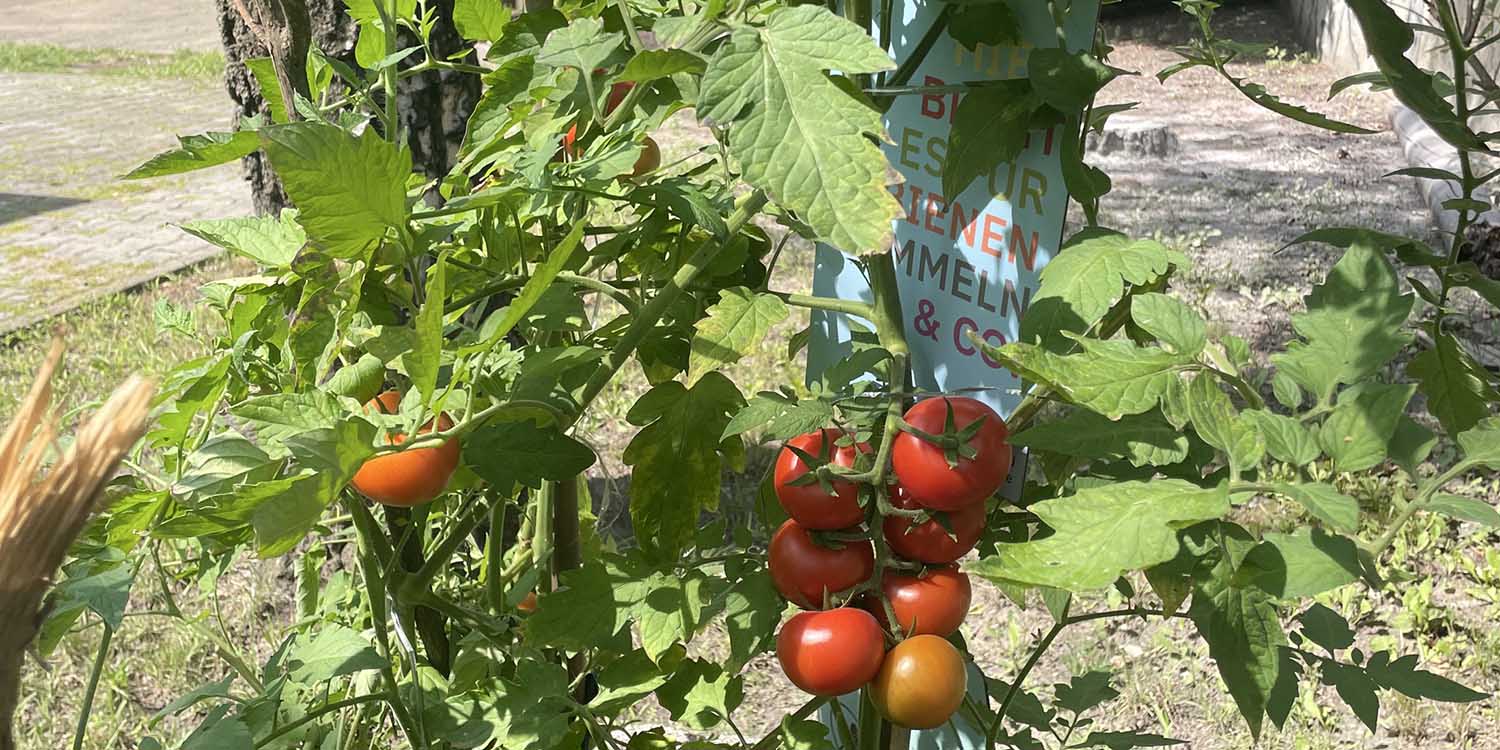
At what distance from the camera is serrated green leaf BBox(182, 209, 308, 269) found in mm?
1036

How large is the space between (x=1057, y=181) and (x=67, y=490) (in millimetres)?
740

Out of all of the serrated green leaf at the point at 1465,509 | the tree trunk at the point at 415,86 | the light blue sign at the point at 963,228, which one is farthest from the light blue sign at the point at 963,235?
the tree trunk at the point at 415,86

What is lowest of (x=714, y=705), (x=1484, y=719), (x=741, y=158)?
(x=1484, y=719)

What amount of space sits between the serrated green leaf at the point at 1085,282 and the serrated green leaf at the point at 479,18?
51cm

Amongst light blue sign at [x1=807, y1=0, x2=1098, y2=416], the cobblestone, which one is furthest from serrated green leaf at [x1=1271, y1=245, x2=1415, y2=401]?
the cobblestone

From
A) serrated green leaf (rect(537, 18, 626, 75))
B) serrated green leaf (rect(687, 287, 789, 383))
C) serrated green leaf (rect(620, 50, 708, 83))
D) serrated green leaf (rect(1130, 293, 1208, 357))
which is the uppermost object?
serrated green leaf (rect(537, 18, 626, 75))

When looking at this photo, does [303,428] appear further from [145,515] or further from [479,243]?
[479,243]

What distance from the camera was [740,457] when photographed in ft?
3.94

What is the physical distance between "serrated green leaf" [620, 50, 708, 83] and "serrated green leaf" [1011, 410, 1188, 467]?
337mm

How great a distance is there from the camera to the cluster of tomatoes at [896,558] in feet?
2.97

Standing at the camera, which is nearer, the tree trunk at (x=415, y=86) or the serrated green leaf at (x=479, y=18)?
the serrated green leaf at (x=479, y=18)

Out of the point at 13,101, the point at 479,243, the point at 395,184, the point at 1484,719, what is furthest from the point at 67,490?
the point at 13,101

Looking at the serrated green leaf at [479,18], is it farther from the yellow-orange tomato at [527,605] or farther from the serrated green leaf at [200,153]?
the yellow-orange tomato at [527,605]

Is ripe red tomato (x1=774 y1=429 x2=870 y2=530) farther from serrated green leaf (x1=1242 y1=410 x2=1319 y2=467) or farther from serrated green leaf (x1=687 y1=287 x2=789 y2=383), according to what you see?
serrated green leaf (x1=1242 y1=410 x2=1319 y2=467)
